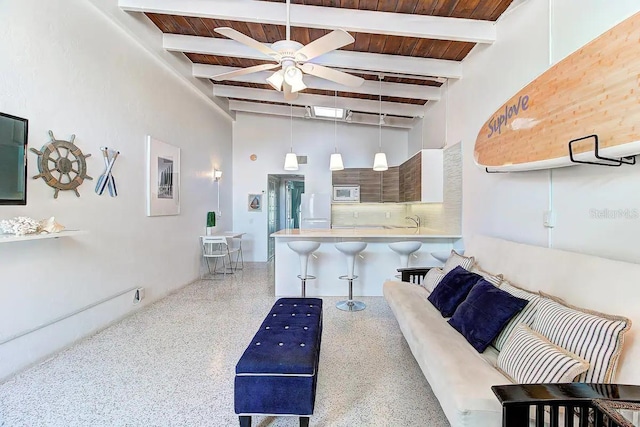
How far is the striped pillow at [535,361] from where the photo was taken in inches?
55.7

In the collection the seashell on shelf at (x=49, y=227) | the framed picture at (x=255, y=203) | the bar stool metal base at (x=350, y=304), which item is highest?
the framed picture at (x=255, y=203)

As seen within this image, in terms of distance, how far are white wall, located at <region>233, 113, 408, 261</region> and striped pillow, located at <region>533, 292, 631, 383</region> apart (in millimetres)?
6261

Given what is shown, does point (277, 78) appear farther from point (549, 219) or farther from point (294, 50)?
point (549, 219)

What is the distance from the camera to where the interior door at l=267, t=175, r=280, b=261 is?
7.97 meters

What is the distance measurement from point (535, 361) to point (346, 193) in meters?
5.82

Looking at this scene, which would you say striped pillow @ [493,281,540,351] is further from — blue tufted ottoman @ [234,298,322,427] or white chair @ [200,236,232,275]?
white chair @ [200,236,232,275]

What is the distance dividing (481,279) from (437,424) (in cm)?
114

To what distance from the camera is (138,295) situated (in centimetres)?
406

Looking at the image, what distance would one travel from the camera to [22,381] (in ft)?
7.94

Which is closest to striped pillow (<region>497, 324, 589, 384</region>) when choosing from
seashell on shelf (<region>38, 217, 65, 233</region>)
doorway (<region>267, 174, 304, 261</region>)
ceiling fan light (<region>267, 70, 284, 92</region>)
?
ceiling fan light (<region>267, 70, 284, 92</region>)

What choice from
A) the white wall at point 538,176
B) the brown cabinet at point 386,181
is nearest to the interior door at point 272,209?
the brown cabinet at point 386,181

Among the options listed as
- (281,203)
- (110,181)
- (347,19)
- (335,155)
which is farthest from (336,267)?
(281,203)

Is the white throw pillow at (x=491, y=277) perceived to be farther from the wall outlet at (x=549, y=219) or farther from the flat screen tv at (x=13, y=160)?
the flat screen tv at (x=13, y=160)

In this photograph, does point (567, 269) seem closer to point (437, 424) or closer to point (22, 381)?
point (437, 424)
